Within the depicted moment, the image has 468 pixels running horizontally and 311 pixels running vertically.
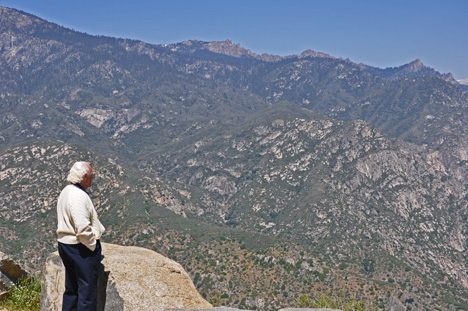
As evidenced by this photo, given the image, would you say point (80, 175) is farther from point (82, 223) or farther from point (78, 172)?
point (82, 223)

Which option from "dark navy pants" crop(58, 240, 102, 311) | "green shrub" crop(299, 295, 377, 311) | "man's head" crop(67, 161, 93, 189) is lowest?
"green shrub" crop(299, 295, 377, 311)

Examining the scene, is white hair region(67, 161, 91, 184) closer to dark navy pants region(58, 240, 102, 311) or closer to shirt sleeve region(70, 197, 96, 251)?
shirt sleeve region(70, 197, 96, 251)

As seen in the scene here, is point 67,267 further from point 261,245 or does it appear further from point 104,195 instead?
point 104,195

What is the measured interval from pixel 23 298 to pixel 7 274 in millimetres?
1994

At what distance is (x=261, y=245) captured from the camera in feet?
545

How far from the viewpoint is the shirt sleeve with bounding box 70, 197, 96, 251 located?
405 inches

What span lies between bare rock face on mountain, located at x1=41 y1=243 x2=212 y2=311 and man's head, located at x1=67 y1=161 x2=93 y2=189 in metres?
3.39

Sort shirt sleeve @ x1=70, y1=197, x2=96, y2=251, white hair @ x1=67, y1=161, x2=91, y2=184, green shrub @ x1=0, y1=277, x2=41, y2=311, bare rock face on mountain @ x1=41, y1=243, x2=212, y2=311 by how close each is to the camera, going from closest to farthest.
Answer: shirt sleeve @ x1=70, y1=197, x2=96, y2=251 < white hair @ x1=67, y1=161, x2=91, y2=184 < bare rock face on mountain @ x1=41, y1=243, x2=212, y2=311 < green shrub @ x1=0, y1=277, x2=41, y2=311

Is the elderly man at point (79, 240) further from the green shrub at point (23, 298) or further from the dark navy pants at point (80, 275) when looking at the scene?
the green shrub at point (23, 298)

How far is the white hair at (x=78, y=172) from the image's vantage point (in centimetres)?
1072

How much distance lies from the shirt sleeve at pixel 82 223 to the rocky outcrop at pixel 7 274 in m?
8.50

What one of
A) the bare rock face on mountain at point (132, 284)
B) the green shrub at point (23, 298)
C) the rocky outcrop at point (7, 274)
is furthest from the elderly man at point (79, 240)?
the rocky outcrop at point (7, 274)

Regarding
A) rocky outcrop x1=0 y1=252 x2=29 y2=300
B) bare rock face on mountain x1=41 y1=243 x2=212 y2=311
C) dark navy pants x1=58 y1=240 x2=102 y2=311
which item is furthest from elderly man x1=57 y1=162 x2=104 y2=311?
rocky outcrop x1=0 y1=252 x2=29 y2=300

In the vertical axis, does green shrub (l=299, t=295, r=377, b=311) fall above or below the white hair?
below
